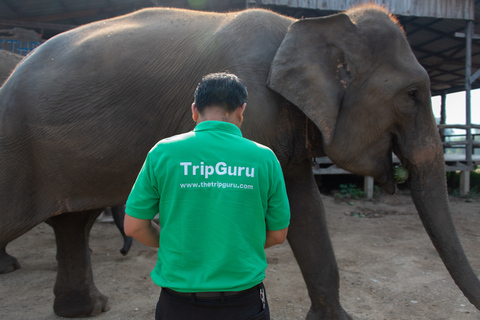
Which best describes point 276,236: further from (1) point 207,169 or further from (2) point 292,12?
(2) point 292,12

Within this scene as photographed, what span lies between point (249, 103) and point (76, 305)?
222 centimetres

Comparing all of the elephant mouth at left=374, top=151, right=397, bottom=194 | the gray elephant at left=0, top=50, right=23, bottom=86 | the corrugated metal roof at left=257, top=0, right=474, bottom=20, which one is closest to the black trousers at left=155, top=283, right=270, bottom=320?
the elephant mouth at left=374, top=151, right=397, bottom=194

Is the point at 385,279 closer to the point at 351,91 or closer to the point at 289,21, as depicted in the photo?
the point at 351,91

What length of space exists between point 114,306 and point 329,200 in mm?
6495

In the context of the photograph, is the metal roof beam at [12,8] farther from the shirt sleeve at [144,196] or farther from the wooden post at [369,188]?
the shirt sleeve at [144,196]

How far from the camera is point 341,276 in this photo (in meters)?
4.12

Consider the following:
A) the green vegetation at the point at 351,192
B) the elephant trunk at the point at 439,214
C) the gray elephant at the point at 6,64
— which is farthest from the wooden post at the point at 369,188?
the gray elephant at the point at 6,64

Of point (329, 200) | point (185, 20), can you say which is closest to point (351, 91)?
point (185, 20)

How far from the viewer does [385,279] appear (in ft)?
13.2

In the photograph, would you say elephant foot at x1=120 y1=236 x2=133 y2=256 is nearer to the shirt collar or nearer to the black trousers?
the black trousers

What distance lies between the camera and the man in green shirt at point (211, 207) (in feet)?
4.17

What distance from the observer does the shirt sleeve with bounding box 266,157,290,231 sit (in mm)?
1346

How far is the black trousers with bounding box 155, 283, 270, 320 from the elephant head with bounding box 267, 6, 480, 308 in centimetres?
118

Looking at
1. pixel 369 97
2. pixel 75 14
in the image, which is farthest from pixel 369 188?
pixel 75 14
